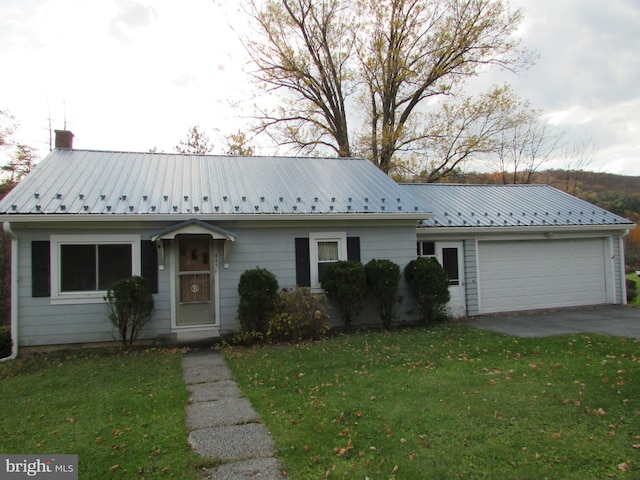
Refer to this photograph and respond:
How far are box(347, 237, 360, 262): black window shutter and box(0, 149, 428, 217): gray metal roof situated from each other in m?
0.71

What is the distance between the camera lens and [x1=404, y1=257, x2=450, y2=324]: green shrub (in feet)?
31.4

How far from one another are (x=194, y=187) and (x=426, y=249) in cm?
607

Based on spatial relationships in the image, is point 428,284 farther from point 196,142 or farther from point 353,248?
point 196,142

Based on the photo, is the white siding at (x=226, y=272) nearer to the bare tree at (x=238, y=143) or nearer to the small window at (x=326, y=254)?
the small window at (x=326, y=254)

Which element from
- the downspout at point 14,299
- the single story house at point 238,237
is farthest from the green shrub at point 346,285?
the downspout at point 14,299

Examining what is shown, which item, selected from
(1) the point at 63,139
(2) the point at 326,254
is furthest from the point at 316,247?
(1) the point at 63,139

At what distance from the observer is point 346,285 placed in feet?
29.3

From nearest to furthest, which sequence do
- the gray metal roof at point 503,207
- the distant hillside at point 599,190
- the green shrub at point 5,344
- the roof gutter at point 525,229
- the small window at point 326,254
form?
the green shrub at point 5,344 < the small window at point 326,254 < the roof gutter at point 525,229 < the gray metal roof at point 503,207 < the distant hillside at point 599,190

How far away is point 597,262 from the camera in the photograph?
12.4 meters

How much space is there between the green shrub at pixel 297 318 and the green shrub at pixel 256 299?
7.6 inches

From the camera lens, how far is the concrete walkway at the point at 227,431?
3322mm

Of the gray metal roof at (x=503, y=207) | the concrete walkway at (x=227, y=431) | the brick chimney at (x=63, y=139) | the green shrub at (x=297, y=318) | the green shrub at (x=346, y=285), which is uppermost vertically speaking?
the brick chimney at (x=63, y=139)

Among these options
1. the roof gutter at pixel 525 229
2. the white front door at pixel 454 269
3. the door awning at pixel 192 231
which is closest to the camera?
the door awning at pixel 192 231

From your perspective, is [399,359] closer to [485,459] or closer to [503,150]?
[485,459]
